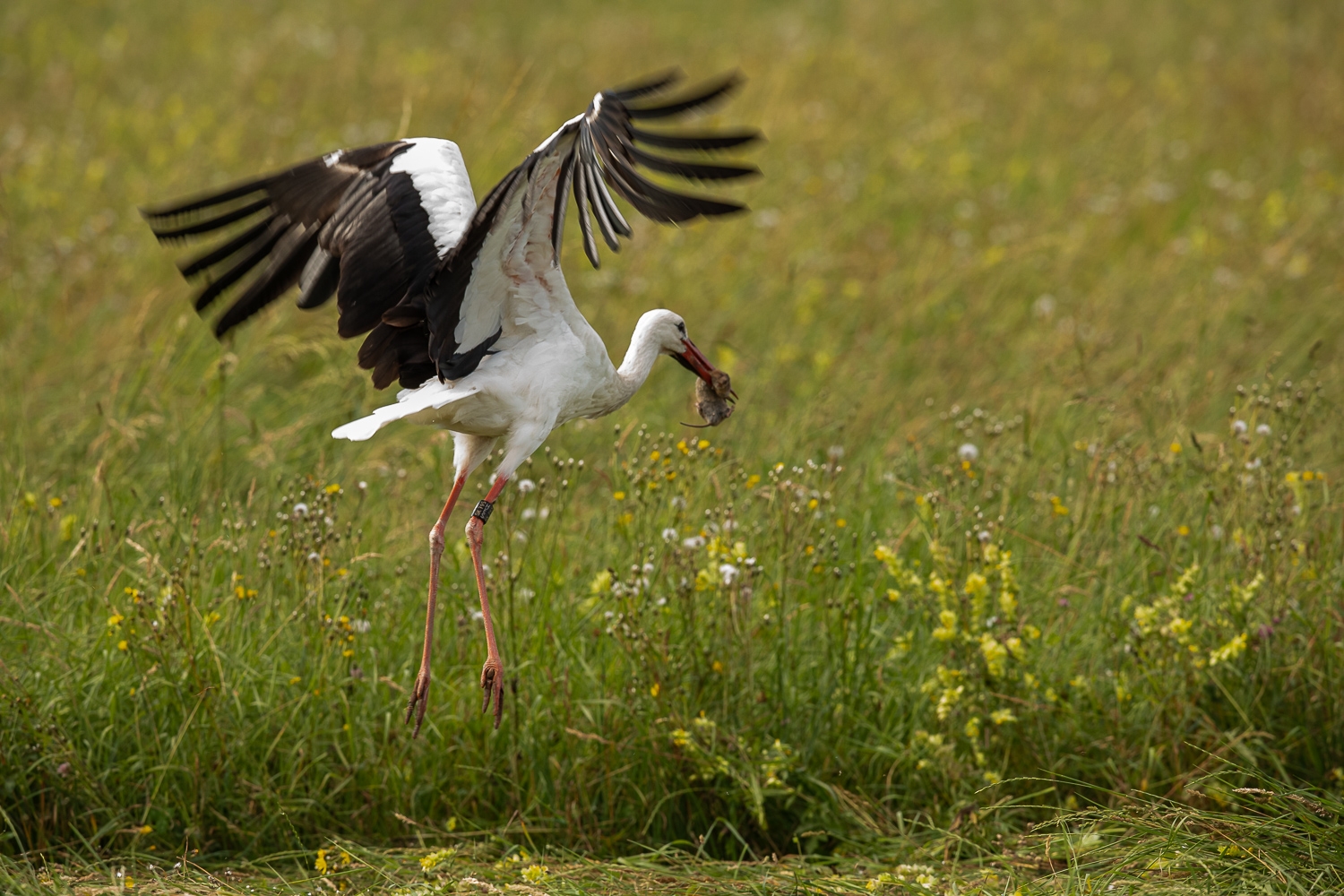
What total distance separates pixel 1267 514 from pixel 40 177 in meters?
7.80

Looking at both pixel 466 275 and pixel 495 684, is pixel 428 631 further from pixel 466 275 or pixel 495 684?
pixel 466 275

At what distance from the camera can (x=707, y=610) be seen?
4.50 m

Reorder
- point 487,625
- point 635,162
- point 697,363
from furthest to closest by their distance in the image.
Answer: point 697,363 → point 487,625 → point 635,162

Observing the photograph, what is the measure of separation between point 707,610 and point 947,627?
820mm

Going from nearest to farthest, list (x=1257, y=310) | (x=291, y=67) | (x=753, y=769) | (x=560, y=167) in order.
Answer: (x=560, y=167), (x=753, y=769), (x=1257, y=310), (x=291, y=67)

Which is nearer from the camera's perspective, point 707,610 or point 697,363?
point 707,610

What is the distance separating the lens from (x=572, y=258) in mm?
8297

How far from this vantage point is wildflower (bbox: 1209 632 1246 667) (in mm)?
4137

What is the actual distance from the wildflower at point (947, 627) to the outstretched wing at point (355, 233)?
6.39 feet

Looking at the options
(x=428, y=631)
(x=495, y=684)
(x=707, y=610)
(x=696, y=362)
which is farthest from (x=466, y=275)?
(x=707, y=610)

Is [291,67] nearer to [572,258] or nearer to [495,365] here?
[572,258]

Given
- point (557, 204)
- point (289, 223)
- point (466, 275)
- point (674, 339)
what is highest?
point (289, 223)

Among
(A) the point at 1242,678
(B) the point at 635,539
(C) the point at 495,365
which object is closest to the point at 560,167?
(C) the point at 495,365

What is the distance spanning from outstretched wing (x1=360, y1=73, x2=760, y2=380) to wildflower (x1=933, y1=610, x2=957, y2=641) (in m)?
1.56
